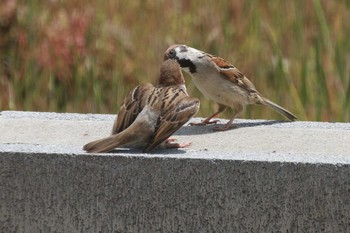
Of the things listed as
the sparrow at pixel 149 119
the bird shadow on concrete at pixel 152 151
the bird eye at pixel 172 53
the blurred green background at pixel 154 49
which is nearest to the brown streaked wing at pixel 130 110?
the sparrow at pixel 149 119

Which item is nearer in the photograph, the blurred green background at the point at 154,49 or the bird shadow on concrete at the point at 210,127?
the bird shadow on concrete at the point at 210,127

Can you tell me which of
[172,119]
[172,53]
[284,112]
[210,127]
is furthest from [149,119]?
[284,112]

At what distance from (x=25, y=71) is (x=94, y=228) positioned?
8.26 ft

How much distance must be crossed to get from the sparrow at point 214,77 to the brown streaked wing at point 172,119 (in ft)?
1.88

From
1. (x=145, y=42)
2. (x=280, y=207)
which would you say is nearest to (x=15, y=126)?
(x=280, y=207)

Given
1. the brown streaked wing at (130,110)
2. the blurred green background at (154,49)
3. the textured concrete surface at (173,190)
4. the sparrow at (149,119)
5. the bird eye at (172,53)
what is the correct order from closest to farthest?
the textured concrete surface at (173,190), the sparrow at (149,119), the brown streaked wing at (130,110), the bird eye at (172,53), the blurred green background at (154,49)

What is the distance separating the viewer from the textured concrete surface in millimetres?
4355

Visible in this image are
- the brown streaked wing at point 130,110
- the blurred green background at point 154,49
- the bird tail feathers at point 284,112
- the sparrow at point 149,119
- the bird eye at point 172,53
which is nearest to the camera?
the sparrow at point 149,119

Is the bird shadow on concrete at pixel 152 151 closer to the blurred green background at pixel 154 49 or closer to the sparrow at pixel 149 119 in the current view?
the sparrow at pixel 149 119

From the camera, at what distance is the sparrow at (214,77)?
17.4 ft

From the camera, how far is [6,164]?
4.54 meters

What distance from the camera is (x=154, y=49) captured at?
7.09m

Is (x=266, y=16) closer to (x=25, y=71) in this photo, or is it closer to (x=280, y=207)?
(x=25, y=71)

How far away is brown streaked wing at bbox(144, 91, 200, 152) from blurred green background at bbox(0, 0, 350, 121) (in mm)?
1662
